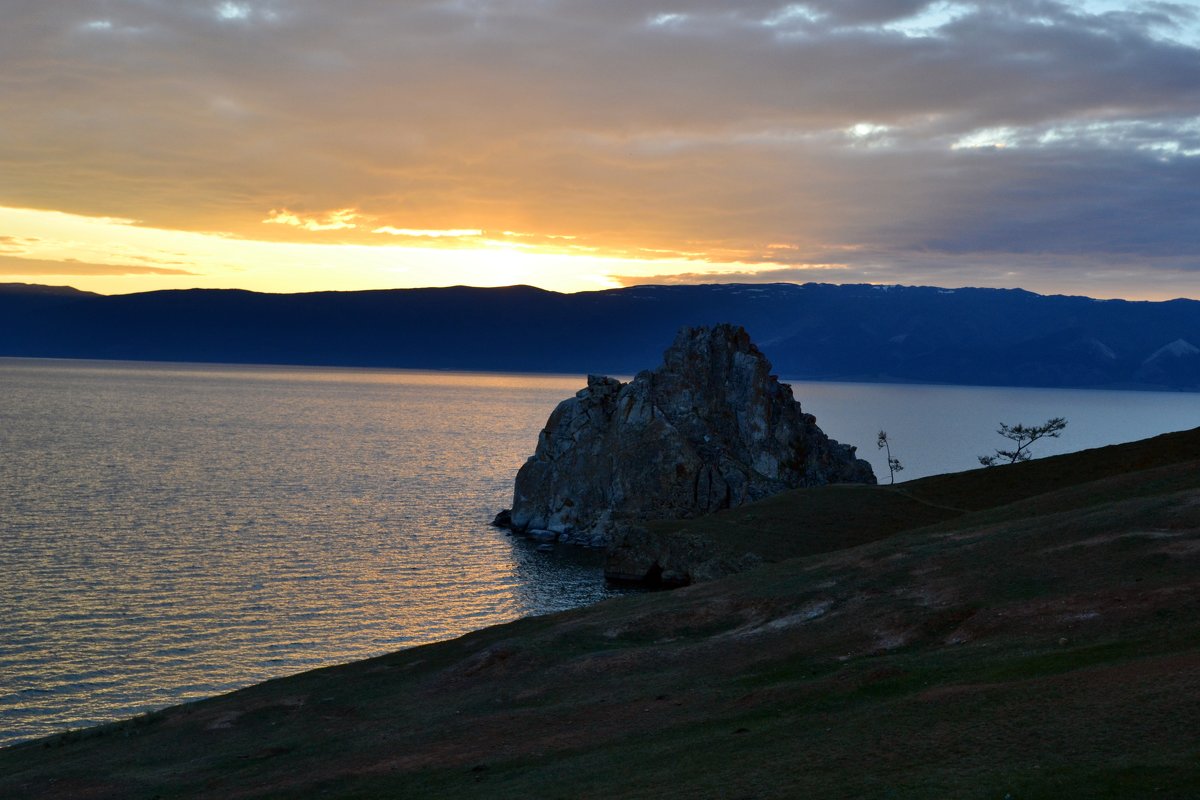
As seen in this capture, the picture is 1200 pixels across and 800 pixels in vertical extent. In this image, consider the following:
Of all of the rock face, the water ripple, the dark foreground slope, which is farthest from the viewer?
the rock face

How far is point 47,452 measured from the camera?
164625 millimetres

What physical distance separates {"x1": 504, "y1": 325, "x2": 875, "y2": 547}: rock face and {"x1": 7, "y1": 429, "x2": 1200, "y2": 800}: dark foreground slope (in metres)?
57.9

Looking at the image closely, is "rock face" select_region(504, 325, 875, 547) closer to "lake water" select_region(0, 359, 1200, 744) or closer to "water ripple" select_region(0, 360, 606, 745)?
"lake water" select_region(0, 359, 1200, 744)

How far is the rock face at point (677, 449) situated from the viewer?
116500 millimetres

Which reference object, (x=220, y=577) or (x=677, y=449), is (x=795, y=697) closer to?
(x=220, y=577)

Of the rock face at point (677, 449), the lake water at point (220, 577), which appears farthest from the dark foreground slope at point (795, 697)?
the rock face at point (677, 449)

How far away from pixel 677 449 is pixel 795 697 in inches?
3354

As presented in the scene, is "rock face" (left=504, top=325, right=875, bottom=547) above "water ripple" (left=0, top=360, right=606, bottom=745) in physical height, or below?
above

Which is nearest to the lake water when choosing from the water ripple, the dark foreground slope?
the water ripple

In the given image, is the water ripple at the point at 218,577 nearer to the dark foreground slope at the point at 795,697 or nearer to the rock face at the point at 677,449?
the rock face at the point at 677,449

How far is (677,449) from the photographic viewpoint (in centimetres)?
11769

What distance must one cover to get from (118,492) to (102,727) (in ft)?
294

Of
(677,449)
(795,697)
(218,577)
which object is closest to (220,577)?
(218,577)

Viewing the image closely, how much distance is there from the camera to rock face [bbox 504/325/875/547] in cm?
11650
